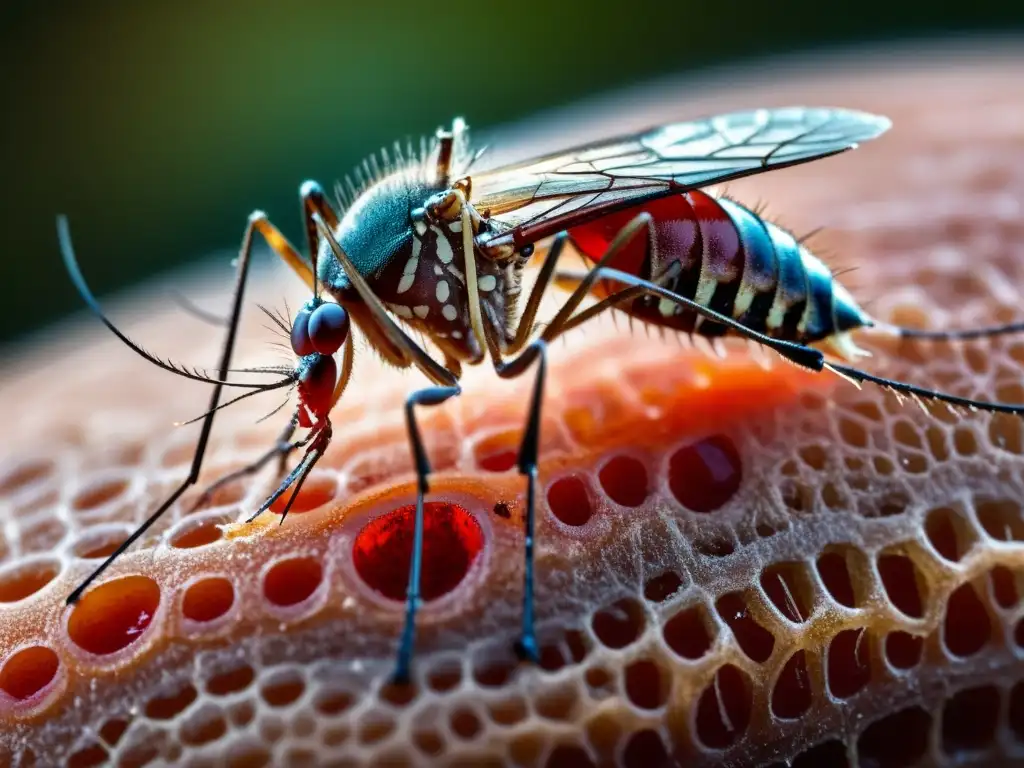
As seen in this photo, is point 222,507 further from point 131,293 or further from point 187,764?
point 131,293

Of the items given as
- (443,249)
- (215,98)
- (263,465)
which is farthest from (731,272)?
(215,98)

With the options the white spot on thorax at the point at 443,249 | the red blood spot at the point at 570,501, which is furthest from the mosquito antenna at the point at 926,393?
the white spot on thorax at the point at 443,249

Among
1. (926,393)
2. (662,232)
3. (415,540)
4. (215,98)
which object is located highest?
(215,98)

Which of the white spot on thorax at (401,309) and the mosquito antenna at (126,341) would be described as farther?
the white spot on thorax at (401,309)

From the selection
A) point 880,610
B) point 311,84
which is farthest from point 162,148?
point 880,610

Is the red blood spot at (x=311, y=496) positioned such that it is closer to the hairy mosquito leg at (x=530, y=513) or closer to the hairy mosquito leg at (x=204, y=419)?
the hairy mosquito leg at (x=204, y=419)

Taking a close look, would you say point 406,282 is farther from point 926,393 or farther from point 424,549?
point 926,393

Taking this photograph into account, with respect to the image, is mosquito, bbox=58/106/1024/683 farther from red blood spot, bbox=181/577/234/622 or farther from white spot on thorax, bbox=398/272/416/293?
red blood spot, bbox=181/577/234/622
